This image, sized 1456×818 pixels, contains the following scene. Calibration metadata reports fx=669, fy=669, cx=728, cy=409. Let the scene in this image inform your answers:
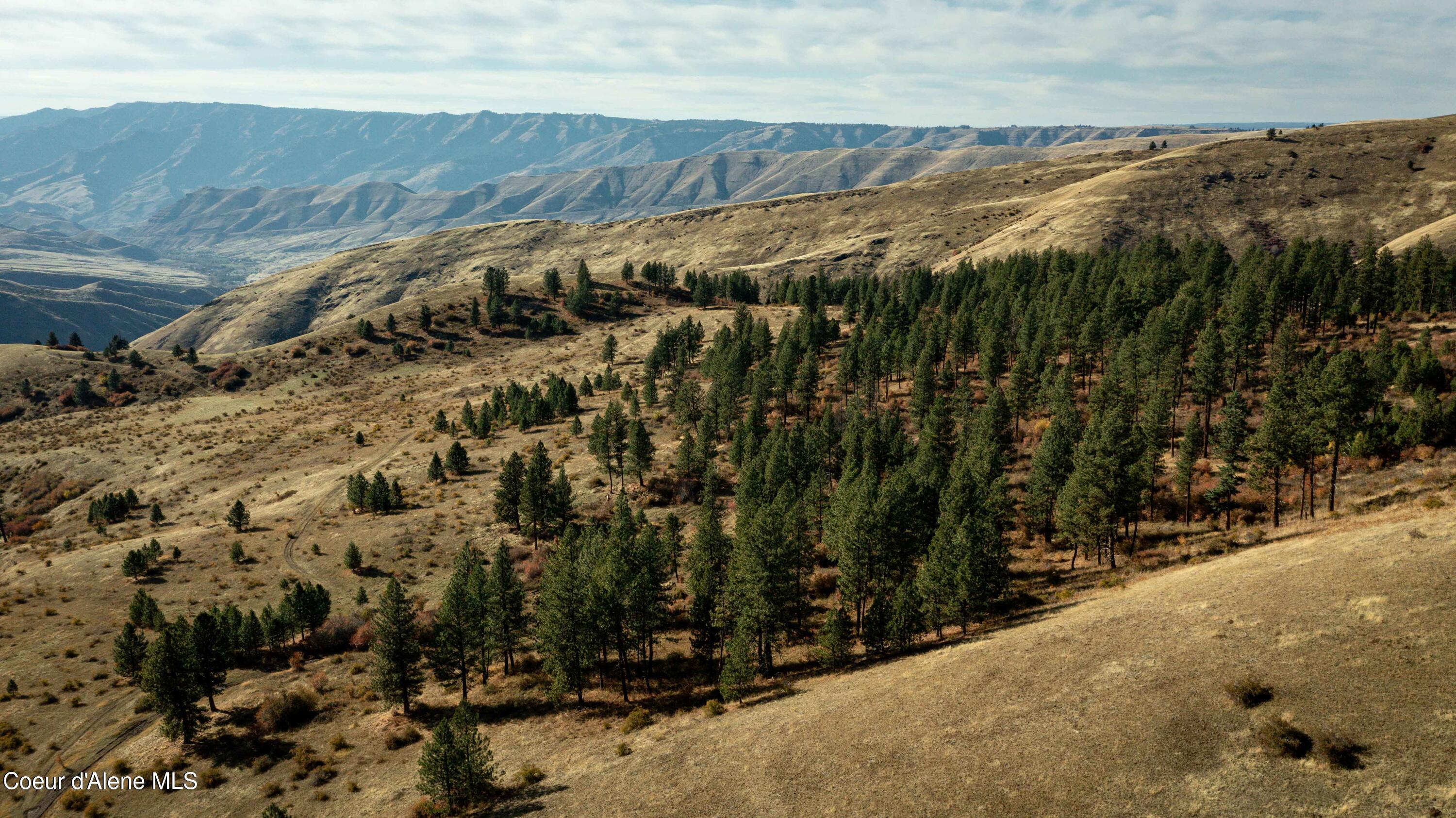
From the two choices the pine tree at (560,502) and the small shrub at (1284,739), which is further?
the pine tree at (560,502)

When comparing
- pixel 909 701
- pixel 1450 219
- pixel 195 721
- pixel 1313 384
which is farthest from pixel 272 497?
pixel 1450 219

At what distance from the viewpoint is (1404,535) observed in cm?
3538

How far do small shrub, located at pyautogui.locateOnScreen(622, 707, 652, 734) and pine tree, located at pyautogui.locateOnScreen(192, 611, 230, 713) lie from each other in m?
32.6

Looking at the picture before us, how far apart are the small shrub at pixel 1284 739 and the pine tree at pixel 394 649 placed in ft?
169

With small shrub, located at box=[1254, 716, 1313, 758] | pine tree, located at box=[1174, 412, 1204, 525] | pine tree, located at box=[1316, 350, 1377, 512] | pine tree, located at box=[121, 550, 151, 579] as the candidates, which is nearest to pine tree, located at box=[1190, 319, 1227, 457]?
pine tree, located at box=[1174, 412, 1204, 525]

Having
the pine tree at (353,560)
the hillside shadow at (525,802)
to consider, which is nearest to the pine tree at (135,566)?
the pine tree at (353,560)

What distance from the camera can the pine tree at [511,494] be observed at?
8525cm

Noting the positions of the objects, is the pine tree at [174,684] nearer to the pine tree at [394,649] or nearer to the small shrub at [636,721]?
the pine tree at [394,649]

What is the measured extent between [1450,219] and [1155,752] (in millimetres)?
196888

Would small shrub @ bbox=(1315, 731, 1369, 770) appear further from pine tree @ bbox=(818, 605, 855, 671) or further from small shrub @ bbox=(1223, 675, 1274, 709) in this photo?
pine tree @ bbox=(818, 605, 855, 671)

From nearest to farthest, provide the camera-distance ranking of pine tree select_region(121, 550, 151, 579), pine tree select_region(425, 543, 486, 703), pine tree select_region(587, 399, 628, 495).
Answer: pine tree select_region(425, 543, 486, 703), pine tree select_region(121, 550, 151, 579), pine tree select_region(587, 399, 628, 495)

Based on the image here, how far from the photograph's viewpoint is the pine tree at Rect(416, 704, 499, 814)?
122 ft

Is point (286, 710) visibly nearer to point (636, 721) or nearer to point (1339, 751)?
point (636, 721)

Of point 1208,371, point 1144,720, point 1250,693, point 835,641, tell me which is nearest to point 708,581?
point 835,641
